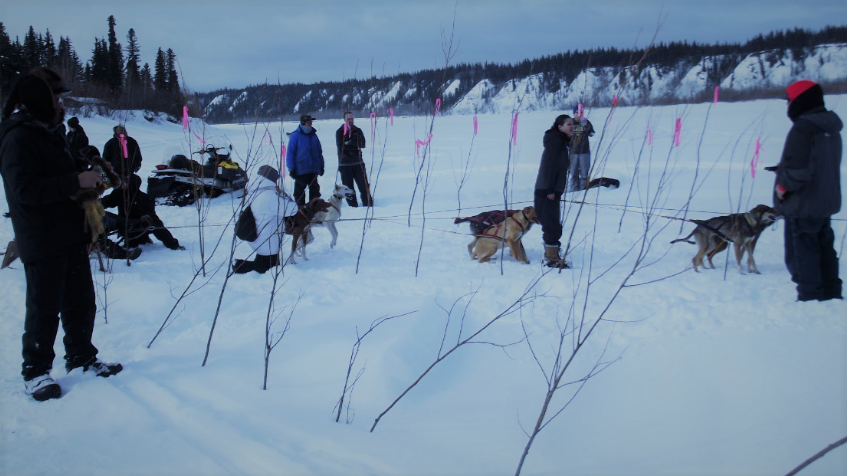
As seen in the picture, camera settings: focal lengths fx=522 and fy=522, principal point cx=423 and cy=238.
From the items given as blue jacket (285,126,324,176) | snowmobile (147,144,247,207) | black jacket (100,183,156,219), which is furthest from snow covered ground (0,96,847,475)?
snowmobile (147,144,247,207)

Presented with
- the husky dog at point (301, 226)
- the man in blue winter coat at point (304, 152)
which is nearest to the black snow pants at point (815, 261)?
the husky dog at point (301, 226)

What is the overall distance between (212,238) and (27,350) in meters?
4.00

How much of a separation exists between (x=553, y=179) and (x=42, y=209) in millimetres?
3743

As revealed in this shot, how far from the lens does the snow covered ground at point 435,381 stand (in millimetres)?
1918

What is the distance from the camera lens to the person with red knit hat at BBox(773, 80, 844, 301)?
343cm

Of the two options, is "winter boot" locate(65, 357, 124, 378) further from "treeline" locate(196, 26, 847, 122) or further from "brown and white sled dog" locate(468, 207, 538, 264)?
"brown and white sled dog" locate(468, 207, 538, 264)

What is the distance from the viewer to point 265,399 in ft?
7.46

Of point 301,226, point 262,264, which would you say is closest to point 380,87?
point 301,226

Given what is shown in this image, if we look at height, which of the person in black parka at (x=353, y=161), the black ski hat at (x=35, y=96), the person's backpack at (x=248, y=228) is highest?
the black ski hat at (x=35, y=96)

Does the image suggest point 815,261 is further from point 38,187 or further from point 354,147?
point 354,147

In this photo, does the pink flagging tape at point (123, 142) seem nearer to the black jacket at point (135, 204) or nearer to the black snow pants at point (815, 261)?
the black jacket at point (135, 204)

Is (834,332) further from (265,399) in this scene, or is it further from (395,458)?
(265,399)

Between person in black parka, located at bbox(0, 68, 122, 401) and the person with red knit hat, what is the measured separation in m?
4.10

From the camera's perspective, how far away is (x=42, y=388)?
2176mm
